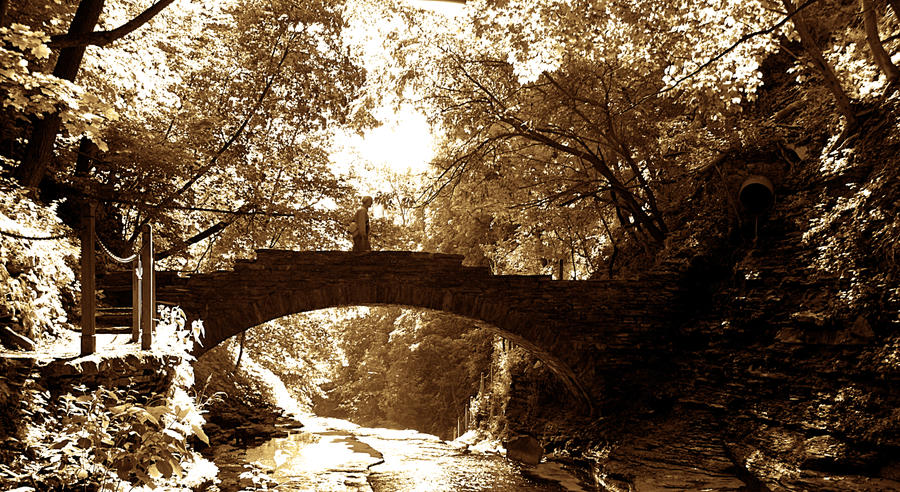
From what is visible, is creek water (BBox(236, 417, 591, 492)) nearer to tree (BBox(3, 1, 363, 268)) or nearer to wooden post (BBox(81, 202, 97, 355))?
wooden post (BBox(81, 202, 97, 355))

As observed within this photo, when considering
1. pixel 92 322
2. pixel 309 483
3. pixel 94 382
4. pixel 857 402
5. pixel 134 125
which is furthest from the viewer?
pixel 134 125

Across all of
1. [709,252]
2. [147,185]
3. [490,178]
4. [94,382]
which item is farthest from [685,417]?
[147,185]

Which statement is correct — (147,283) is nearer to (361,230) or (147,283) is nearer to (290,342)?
(361,230)

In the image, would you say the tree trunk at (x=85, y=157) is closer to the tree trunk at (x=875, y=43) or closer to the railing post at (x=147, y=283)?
the railing post at (x=147, y=283)

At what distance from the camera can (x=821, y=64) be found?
7773 mm

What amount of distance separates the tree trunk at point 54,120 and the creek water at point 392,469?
4.04 metres

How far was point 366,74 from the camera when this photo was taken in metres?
11.7

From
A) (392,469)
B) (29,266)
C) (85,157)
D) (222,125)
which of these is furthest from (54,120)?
(392,469)

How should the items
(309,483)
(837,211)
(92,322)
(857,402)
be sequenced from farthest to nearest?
(309,483) → (837,211) → (857,402) → (92,322)

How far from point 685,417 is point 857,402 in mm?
2959

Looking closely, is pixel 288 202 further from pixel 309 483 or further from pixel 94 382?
pixel 94 382

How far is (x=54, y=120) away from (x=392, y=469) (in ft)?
24.2

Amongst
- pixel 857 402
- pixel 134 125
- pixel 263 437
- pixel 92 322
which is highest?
pixel 134 125

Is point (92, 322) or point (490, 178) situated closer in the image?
point (92, 322)
